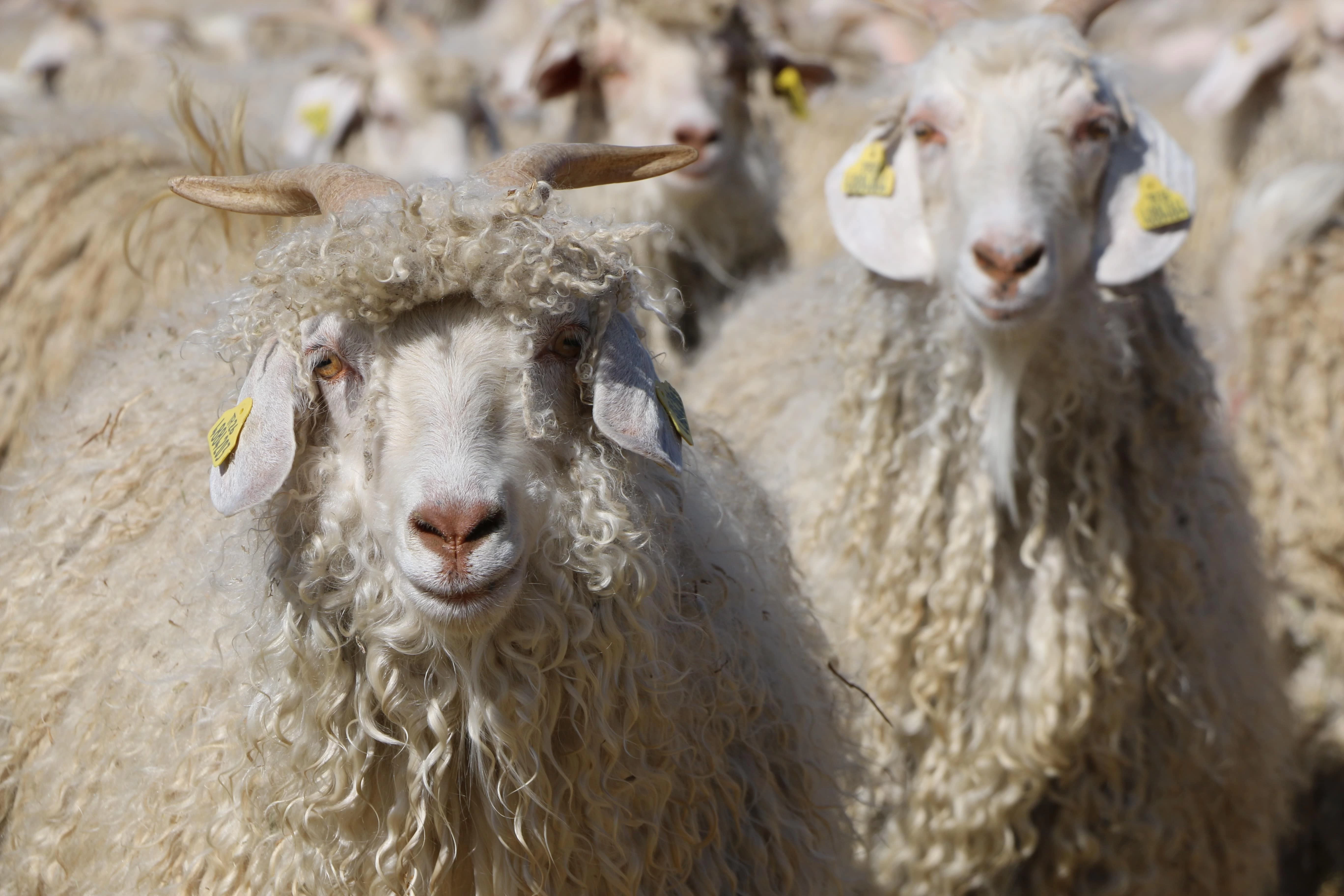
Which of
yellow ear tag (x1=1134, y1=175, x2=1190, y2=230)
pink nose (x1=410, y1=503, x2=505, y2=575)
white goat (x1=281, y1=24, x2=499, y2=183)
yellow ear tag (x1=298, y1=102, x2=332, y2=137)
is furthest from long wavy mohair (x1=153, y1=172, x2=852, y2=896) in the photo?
yellow ear tag (x1=298, y1=102, x2=332, y2=137)

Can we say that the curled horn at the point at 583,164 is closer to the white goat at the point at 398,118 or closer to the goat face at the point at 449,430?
the goat face at the point at 449,430

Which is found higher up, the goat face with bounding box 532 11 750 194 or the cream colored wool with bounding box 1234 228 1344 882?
the goat face with bounding box 532 11 750 194

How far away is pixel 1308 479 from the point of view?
4.42m

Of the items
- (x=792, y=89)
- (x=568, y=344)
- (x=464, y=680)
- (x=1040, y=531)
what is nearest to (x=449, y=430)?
(x=568, y=344)

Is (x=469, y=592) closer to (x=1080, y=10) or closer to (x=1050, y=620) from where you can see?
(x=1050, y=620)

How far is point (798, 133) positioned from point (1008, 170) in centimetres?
431

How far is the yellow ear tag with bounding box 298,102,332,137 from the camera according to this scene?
671 cm

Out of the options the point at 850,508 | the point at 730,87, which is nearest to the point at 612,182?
the point at 850,508

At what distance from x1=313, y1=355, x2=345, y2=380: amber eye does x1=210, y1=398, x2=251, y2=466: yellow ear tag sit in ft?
0.37

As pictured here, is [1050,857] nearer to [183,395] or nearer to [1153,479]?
[1153,479]

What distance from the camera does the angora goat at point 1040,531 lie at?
130 inches

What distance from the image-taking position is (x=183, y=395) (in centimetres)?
294

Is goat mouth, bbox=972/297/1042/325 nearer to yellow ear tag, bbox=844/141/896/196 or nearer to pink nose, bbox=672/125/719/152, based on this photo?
yellow ear tag, bbox=844/141/896/196

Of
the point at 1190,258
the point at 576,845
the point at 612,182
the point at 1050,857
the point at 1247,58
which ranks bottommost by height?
the point at 1190,258
